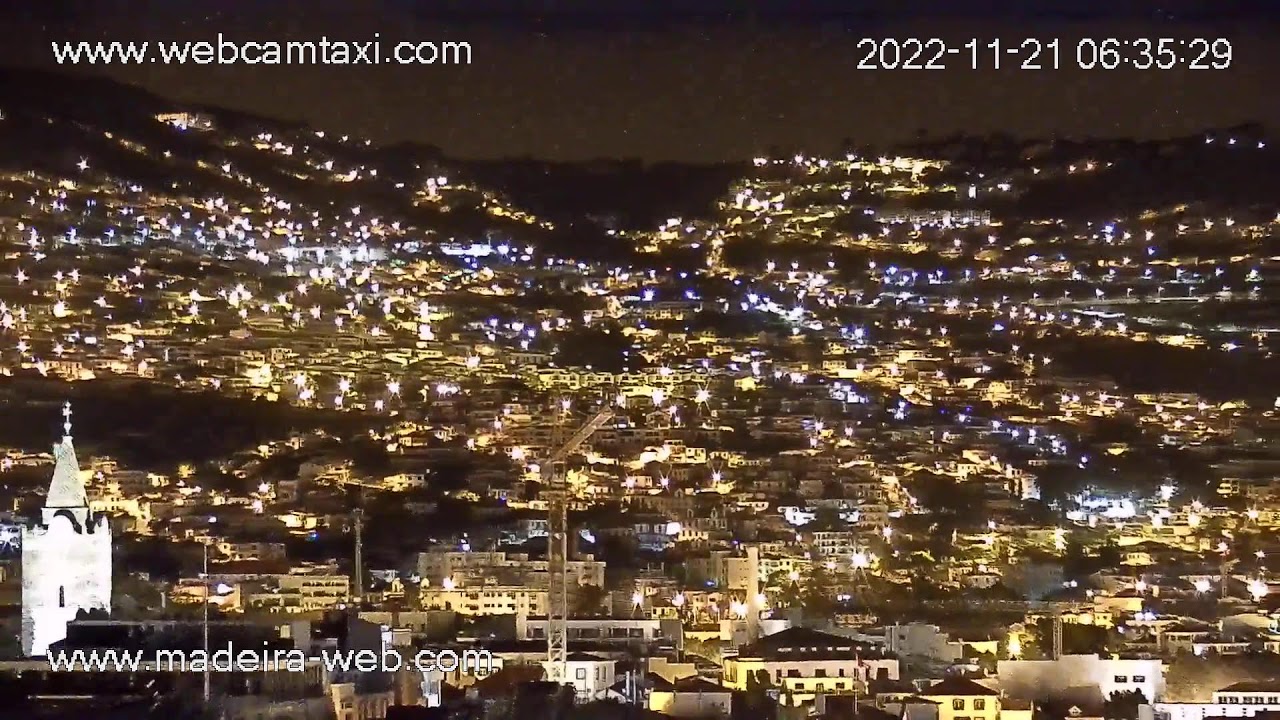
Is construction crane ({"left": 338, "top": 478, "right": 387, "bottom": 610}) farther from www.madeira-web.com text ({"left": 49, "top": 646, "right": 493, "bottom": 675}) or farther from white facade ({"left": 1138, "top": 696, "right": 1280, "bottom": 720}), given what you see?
white facade ({"left": 1138, "top": 696, "right": 1280, "bottom": 720})

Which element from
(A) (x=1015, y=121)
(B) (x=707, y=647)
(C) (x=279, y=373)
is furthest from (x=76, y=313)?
(A) (x=1015, y=121)

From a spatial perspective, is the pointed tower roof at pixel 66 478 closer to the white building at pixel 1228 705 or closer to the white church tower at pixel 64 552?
the white church tower at pixel 64 552

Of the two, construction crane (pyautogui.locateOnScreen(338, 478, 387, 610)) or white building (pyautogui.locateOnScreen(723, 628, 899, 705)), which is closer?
white building (pyautogui.locateOnScreen(723, 628, 899, 705))

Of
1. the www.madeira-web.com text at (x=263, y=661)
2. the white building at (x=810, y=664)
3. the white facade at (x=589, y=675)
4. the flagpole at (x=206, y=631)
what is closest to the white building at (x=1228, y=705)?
the white building at (x=810, y=664)

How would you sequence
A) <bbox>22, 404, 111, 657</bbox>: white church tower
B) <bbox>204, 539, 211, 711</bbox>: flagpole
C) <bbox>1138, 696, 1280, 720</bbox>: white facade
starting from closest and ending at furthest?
<bbox>1138, 696, 1280, 720</bbox>: white facade, <bbox>204, 539, 211, 711</bbox>: flagpole, <bbox>22, 404, 111, 657</bbox>: white church tower

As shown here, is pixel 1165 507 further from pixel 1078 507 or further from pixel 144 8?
pixel 144 8

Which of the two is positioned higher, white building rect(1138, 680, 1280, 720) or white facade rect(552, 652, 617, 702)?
white facade rect(552, 652, 617, 702)

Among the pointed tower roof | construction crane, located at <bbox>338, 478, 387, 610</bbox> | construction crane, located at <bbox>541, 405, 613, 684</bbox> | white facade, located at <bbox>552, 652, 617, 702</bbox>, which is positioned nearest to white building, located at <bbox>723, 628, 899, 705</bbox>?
white facade, located at <bbox>552, 652, 617, 702</bbox>
